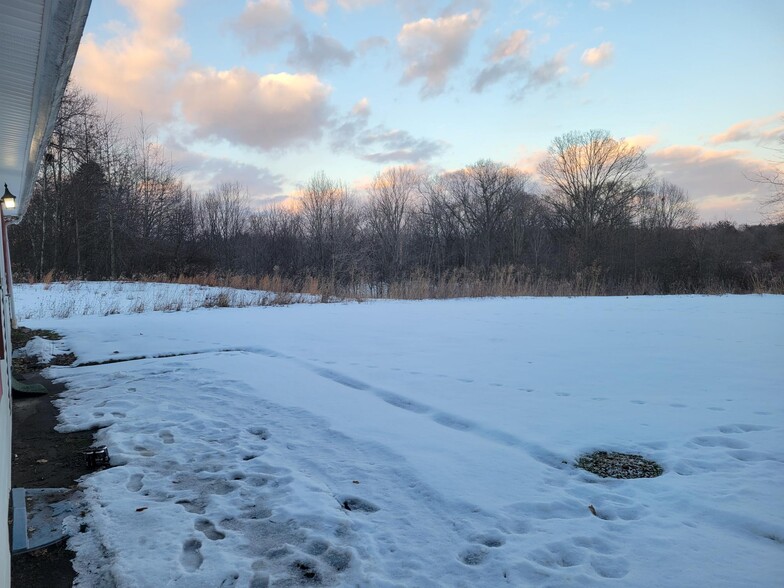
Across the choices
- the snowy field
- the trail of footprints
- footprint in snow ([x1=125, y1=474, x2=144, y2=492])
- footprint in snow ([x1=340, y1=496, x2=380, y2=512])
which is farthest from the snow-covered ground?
footprint in snow ([x1=340, y1=496, x2=380, y2=512])

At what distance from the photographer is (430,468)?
268 centimetres

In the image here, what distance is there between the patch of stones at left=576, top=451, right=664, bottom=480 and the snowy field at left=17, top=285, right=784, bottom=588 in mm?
86

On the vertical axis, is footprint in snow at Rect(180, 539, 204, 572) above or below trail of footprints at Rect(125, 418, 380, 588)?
below

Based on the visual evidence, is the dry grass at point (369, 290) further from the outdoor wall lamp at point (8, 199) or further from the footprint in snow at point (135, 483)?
the footprint in snow at point (135, 483)

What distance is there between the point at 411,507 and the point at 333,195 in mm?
35078

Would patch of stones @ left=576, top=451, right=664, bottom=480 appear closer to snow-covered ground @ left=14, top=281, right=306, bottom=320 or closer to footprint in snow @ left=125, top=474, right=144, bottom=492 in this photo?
footprint in snow @ left=125, top=474, right=144, bottom=492

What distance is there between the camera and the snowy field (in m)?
1.84

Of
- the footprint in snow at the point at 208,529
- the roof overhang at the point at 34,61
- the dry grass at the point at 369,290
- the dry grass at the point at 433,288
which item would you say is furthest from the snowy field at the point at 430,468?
the dry grass at the point at 433,288

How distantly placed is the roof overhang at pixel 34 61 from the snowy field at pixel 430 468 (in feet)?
7.26

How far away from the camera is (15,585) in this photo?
183cm

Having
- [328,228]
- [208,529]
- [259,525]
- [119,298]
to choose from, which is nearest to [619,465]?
[259,525]

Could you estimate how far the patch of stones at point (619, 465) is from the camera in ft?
8.39

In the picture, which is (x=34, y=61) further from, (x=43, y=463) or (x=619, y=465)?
(x=619, y=465)

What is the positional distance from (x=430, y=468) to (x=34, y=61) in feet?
9.76
